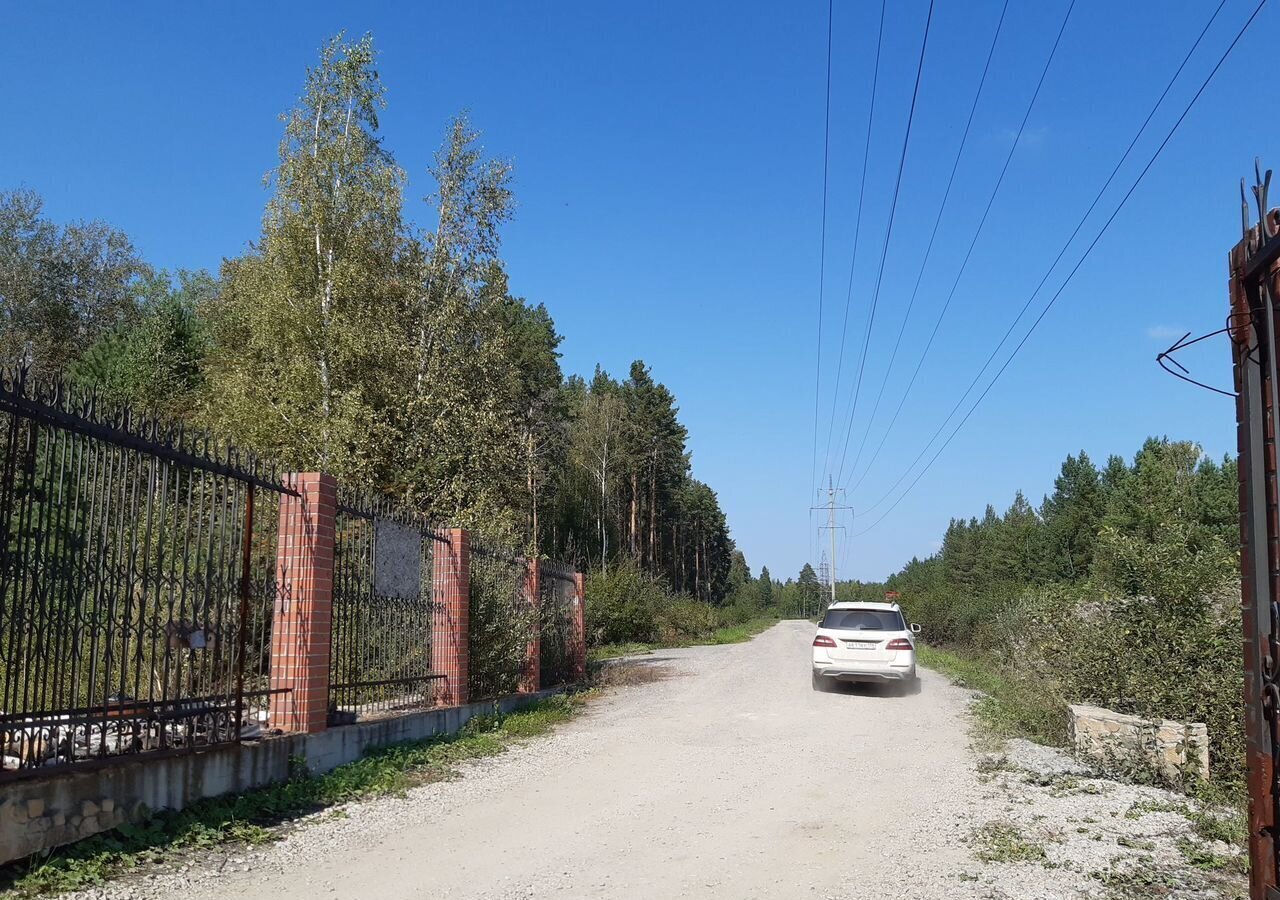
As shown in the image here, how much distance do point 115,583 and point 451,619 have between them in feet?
19.5

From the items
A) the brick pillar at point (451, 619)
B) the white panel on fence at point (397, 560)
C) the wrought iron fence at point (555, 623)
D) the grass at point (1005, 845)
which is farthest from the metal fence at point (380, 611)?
the grass at point (1005, 845)

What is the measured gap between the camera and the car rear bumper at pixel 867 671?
1547 cm

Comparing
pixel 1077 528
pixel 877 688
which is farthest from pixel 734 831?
pixel 1077 528

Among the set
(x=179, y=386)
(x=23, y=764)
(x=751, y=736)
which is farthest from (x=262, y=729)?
(x=179, y=386)

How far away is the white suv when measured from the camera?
1554cm

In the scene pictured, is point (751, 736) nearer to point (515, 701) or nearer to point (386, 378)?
point (515, 701)

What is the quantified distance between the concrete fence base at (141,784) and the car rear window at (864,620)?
9.57 metres

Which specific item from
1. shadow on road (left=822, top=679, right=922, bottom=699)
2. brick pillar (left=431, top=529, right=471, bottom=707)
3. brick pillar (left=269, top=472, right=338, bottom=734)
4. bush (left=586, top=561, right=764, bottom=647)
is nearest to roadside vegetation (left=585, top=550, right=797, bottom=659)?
bush (left=586, top=561, right=764, bottom=647)

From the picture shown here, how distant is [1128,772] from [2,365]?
9.39 meters

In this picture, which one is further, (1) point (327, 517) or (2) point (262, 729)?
(1) point (327, 517)

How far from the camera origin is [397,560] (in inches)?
398

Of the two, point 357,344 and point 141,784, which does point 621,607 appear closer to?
point 357,344

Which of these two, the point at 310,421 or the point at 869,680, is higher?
the point at 310,421

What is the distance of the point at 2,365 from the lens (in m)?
4.89
